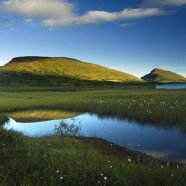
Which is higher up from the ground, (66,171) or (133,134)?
(66,171)

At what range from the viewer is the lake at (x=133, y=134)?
736 inches

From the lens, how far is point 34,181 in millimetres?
10008

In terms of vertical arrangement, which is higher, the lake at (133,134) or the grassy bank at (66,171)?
the grassy bank at (66,171)

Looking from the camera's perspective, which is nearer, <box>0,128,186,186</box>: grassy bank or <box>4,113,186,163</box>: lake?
<box>0,128,186,186</box>: grassy bank

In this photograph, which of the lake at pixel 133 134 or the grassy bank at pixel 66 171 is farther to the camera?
the lake at pixel 133 134

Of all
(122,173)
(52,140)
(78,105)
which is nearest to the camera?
(122,173)

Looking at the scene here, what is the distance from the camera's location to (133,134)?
2378 centimetres

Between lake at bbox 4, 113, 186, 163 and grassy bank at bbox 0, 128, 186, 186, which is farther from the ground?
grassy bank at bbox 0, 128, 186, 186

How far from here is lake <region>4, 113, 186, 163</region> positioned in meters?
18.7

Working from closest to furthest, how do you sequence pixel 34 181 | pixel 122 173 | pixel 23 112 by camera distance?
pixel 34 181 < pixel 122 173 < pixel 23 112

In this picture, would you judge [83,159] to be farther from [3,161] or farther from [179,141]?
[179,141]

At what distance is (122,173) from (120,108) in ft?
79.7

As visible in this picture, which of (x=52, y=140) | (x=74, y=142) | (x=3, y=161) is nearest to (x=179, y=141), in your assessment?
(x=74, y=142)

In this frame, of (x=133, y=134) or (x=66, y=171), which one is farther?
(x=133, y=134)
